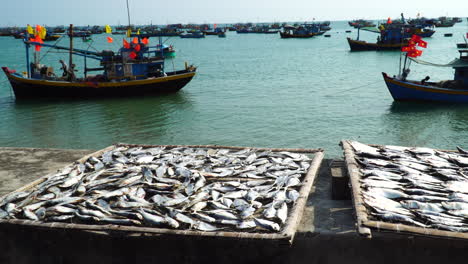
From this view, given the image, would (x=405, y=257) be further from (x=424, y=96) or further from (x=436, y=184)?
(x=424, y=96)

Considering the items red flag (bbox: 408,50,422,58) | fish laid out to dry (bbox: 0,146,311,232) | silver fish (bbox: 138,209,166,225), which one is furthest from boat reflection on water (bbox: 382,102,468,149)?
silver fish (bbox: 138,209,166,225)

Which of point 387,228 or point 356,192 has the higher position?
point 356,192

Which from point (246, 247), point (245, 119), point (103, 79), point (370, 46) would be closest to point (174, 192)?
point (246, 247)

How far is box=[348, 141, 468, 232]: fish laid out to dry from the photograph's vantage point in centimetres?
529

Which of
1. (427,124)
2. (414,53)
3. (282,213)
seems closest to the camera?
(282,213)

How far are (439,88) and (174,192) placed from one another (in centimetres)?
1889

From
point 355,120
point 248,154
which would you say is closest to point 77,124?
point 355,120

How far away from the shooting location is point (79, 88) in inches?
986

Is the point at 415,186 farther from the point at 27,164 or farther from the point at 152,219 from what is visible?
the point at 27,164

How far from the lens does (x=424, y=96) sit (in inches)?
873

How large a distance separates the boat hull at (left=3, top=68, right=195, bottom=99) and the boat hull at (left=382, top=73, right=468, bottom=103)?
1281cm

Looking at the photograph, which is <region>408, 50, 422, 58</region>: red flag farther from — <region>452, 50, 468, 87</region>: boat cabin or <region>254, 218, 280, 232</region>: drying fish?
<region>254, 218, 280, 232</region>: drying fish

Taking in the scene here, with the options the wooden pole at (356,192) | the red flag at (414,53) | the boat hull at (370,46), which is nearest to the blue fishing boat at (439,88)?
the red flag at (414,53)

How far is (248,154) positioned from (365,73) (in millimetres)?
32812
